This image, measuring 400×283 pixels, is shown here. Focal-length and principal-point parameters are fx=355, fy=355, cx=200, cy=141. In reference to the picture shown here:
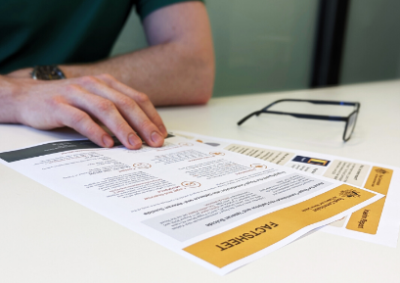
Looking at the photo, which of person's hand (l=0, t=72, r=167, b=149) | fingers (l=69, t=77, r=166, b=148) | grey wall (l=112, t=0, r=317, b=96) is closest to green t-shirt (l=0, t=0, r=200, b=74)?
Answer: person's hand (l=0, t=72, r=167, b=149)

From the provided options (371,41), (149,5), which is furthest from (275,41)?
(149,5)

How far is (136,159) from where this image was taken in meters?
0.47

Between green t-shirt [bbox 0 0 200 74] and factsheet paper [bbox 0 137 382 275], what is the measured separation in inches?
20.5

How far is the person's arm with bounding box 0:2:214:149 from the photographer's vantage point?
553 mm

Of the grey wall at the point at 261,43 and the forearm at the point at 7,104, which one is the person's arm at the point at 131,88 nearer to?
the forearm at the point at 7,104

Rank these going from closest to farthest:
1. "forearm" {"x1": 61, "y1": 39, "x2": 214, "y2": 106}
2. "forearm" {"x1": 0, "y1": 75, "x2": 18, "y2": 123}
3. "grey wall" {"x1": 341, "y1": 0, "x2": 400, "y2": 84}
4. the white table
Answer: the white table → "forearm" {"x1": 0, "y1": 75, "x2": 18, "y2": 123} → "forearm" {"x1": 61, "y1": 39, "x2": 214, "y2": 106} → "grey wall" {"x1": 341, "y1": 0, "x2": 400, "y2": 84}

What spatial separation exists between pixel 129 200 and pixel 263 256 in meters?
0.14

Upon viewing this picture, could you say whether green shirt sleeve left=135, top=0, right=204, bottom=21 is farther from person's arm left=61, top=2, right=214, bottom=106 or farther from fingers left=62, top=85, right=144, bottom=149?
fingers left=62, top=85, right=144, bottom=149

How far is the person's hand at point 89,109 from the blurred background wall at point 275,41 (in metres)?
0.82

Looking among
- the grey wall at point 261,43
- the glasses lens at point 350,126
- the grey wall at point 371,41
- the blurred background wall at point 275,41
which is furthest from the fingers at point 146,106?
the grey wall at point 371,41

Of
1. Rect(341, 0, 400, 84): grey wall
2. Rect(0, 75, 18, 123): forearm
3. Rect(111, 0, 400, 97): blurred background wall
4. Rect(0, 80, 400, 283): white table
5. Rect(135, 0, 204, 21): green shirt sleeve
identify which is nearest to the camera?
Rect(0, 80, 400, 283): white table

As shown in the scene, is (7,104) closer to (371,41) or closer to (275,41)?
(275,41)

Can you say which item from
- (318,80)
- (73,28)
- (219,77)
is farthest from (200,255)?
(318,80)

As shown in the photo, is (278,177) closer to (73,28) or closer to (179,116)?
(179,116)
